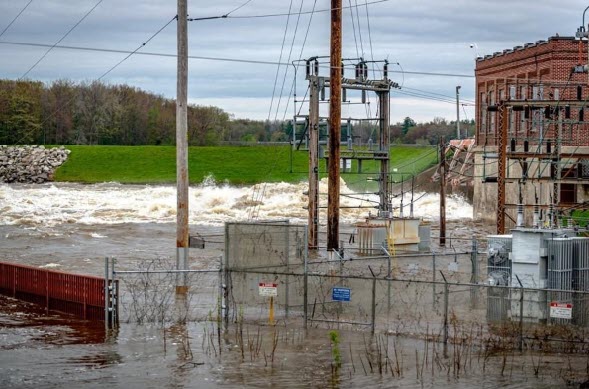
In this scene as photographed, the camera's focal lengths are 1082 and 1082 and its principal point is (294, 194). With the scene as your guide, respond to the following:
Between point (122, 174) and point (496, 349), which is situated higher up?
point (122, 174)

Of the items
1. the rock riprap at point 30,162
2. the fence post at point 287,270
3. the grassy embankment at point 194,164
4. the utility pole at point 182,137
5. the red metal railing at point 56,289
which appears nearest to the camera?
the fence post at point 287,270

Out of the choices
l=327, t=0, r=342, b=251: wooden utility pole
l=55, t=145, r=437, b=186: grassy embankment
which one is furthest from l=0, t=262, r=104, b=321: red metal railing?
l=55, t=145, r=437, b=186: grassy embankment

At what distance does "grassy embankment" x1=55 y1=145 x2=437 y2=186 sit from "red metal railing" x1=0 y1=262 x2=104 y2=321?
60358 mm

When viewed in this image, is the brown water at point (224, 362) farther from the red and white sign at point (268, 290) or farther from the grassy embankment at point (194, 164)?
the grassy embankment at point (194, 164)

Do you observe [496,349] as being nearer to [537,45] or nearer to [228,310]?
[228,310]

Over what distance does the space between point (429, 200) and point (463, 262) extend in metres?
42.1

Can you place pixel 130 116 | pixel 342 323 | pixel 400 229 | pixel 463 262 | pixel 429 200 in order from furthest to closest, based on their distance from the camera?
pixel 130 116, pixel 429 200, pixel 400 229, pixel 463 262, pixel 342 323

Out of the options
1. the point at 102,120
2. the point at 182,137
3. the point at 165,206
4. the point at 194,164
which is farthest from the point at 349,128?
the point at 102,120

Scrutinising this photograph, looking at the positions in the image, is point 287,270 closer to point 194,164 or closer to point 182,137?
point 182,137

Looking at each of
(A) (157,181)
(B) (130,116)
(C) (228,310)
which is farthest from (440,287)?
(B) (130,116)

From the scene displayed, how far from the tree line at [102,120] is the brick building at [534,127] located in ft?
194

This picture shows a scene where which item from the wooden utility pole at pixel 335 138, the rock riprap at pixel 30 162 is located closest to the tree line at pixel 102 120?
the rock riprap at pixel 30 162

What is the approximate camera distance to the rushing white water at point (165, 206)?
192 feet

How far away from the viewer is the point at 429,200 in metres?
71.4
